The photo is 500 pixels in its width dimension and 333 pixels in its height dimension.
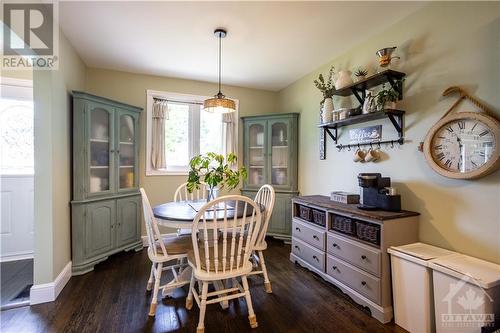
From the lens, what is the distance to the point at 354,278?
2.10m

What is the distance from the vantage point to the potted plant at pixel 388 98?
7.06ft

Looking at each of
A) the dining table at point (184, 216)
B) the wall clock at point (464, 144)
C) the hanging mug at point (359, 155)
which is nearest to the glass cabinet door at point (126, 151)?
the dining table at point (184, 216)

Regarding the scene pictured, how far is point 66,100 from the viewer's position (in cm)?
255

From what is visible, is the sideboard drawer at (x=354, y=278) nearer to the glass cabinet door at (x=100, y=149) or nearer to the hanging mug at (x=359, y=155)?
the hanging mug at (x=359, y=155)

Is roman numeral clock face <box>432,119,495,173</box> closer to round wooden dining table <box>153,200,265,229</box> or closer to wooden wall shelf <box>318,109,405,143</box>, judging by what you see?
wooden wall shelf <box>318,109,405,143</box>

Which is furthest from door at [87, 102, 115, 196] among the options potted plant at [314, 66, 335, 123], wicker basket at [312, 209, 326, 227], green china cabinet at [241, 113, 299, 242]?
potted plant at [314, 66, 335, 123]

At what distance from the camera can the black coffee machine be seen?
207cm

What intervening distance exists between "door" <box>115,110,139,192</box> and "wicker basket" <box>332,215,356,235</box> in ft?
8.80

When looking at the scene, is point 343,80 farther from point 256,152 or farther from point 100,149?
point 100,149

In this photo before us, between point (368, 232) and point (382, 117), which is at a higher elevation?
point (382, 117)

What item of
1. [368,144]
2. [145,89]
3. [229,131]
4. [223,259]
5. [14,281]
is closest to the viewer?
[223,259]

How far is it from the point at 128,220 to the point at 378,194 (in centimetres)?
305

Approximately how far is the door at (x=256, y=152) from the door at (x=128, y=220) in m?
1.76

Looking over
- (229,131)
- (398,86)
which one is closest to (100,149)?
(229,131)
